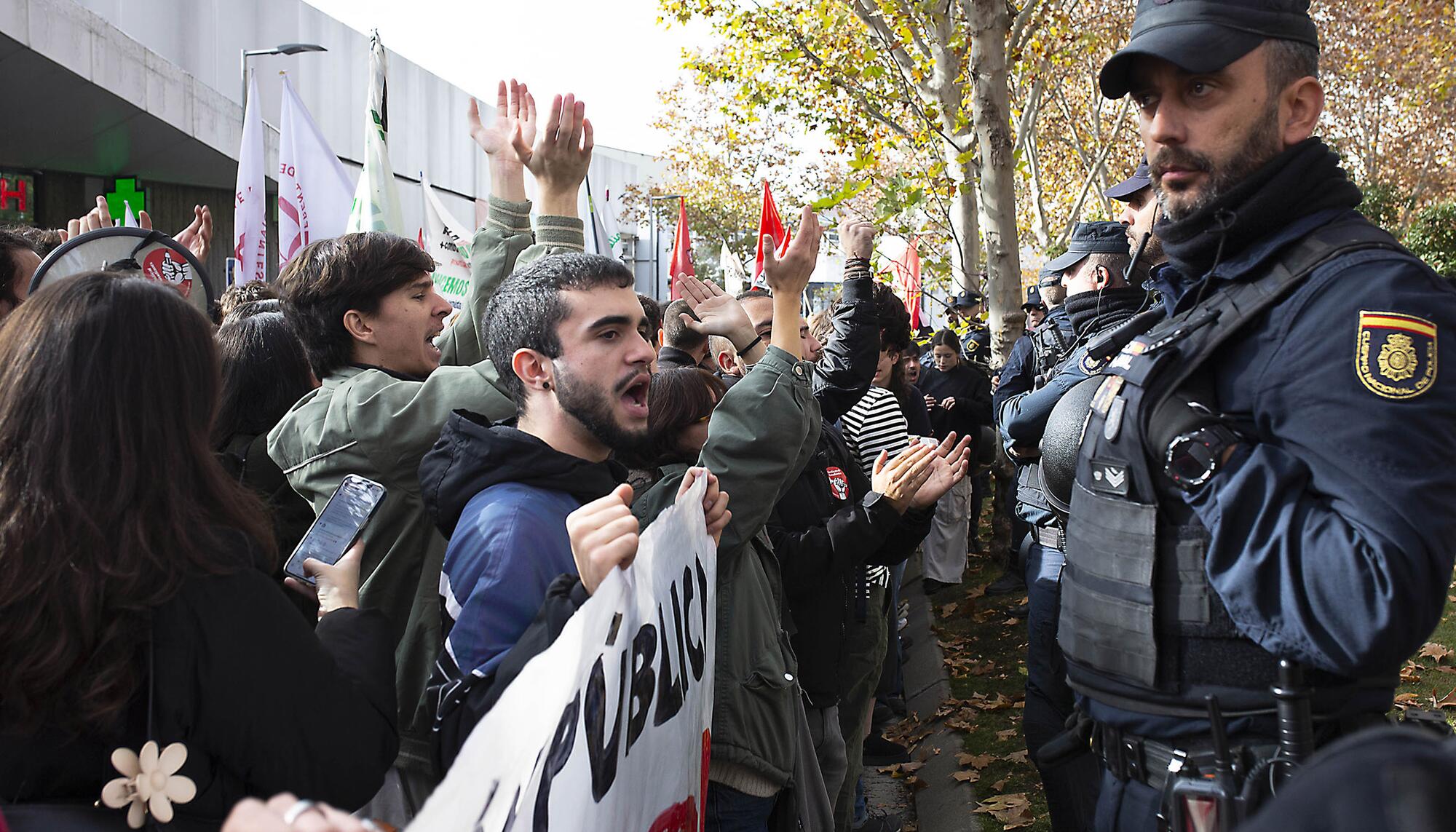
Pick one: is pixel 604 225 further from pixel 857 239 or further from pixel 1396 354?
pixel 1396 354

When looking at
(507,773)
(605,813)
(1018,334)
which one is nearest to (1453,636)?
(1018,334)

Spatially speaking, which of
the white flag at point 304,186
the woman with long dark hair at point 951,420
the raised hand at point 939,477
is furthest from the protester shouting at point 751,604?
the woman with long dark hair at point 951,420

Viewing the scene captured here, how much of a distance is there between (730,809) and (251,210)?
227 inches

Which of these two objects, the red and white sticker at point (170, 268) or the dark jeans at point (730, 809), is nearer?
the dark jeans at point (730, 809)

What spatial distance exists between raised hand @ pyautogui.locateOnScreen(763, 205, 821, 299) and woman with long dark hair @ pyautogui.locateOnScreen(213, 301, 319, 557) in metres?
1.44

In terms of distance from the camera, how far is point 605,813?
191cm

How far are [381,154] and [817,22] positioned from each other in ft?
25.7

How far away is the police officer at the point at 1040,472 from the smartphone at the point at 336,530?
A: 2316 mm

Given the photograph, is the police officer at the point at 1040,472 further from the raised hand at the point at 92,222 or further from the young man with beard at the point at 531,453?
the raised hand at the point at 92,222

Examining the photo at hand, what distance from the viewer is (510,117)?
11.6 ft

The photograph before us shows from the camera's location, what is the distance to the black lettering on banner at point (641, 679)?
81.2 inches

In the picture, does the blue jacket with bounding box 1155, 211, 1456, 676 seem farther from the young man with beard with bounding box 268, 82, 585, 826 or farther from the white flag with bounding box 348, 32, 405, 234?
the white flag with bounding box 348, 32, 405, 234

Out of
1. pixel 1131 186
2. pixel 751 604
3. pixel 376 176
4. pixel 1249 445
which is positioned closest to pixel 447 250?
pixel 376 176

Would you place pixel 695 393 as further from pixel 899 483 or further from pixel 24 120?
pixel 24 120
